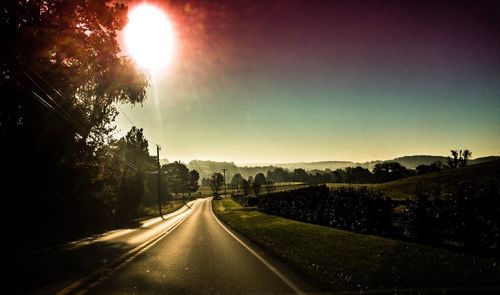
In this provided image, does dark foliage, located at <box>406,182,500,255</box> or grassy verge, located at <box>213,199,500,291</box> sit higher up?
dark foliage, located at <box>406,182,500,255</box>

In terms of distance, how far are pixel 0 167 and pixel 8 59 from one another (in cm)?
548

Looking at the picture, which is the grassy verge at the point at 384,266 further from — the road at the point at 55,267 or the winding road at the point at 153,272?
the road at the point at 55,267

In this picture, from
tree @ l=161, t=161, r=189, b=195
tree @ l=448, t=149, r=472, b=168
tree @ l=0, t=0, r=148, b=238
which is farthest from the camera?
tree @ l=161, t=161, r=189, b=195

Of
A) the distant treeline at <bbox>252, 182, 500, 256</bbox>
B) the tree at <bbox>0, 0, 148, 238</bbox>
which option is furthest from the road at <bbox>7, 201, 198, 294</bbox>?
the distant treeline at <bbox>252, 182, 500, 256</bbox>

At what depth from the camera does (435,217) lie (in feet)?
44.5

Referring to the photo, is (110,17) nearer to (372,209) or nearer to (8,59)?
(8,59)

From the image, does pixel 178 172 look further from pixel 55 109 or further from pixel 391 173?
pixel 55 109

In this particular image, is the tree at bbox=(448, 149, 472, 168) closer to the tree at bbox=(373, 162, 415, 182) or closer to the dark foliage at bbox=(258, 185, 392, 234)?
the tree at bbox=(373, 162, 415, 182)

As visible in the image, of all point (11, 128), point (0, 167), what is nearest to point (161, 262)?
point (0, 167)

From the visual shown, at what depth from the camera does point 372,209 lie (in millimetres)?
17328

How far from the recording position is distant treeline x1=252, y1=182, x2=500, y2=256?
11523mm

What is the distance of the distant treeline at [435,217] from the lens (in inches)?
454

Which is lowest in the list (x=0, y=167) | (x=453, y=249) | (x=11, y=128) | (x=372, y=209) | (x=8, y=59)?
(x=453, y=249)

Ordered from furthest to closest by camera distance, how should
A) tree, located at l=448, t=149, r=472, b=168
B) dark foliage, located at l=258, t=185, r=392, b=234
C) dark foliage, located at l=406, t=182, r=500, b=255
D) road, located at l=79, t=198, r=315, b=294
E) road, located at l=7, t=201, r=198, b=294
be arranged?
tree, located at l=448, t=149, r=472, b=168 < dark foliage, located at l=258, t=185, r=392, b=234 < dark foliage, located at l=406, t=182, r=500, b=255 < road, located at l=7, t=201, r=198, b=294 < road, located at l=79, t=198, r=315, b=294
